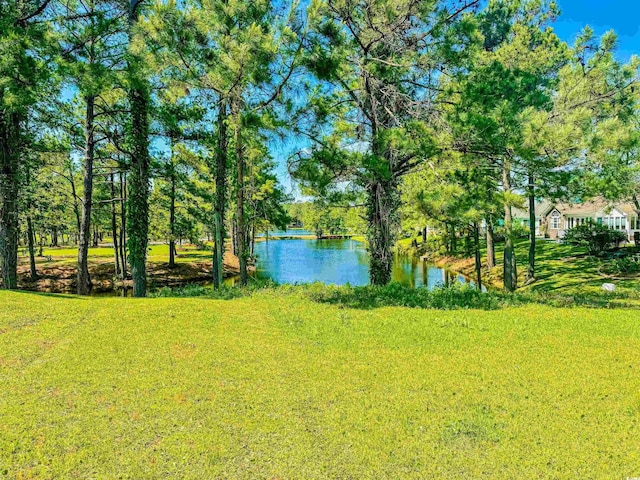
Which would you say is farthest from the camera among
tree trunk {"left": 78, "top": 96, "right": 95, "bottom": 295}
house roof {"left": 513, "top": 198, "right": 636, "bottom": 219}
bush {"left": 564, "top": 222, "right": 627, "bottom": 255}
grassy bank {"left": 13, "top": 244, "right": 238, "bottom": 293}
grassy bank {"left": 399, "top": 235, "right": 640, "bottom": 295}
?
house roof {"left": 513, "top": 198, "right": 636, "bottom": 219}

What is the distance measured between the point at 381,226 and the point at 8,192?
9.27 metres

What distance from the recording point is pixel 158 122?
9453 millimetres

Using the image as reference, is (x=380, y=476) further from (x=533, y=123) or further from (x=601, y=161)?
(x=601, y=161)

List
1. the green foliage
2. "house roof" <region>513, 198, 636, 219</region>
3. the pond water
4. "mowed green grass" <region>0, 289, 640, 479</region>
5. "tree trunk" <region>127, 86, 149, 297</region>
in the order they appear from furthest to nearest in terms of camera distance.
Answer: "house roof" <region>513, 198, 636, 219</region> → the pond water → the green foliage → "tree trunk" <region>127, 86, 149, 297</region> → "mowed green grass" <region>0, 289, 640, 479</region>

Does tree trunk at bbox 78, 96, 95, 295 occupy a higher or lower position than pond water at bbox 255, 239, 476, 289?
higher

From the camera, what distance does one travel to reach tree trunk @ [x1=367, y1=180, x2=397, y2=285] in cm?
873

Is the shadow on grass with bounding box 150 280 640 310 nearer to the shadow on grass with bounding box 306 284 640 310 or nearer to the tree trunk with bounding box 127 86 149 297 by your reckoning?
the shadow on grass with bounding box 306 284 640 310

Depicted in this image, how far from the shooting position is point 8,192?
9.26 meters

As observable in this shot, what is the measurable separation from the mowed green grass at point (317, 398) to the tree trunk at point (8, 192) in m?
4.61

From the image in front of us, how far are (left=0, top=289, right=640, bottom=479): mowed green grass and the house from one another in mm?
22781

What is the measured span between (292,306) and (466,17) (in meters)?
6.35

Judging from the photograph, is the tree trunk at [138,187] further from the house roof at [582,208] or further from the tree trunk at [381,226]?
the house roof at [582,208]

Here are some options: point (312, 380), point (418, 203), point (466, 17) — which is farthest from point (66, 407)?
point (466, 17)

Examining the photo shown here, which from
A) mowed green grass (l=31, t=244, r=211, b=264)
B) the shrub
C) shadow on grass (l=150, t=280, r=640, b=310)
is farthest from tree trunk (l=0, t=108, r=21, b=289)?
the shrub
